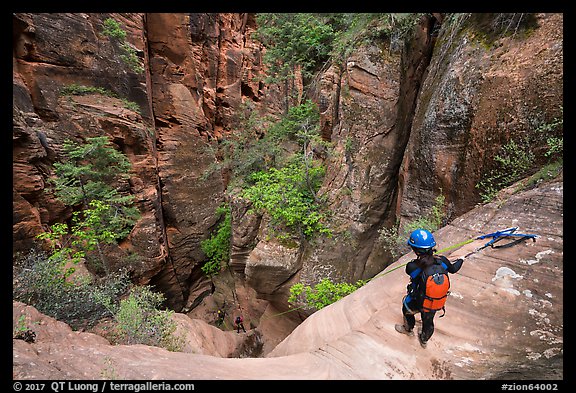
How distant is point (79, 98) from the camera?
27.7 ft

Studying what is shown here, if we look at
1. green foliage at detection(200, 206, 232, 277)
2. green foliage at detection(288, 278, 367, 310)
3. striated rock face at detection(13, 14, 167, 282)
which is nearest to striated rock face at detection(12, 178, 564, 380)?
green foliage at detection(288, 278, 367, 310)

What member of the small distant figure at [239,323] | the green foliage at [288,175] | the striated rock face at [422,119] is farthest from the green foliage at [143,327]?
the small distant figure at [239,323]

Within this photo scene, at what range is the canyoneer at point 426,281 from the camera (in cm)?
235

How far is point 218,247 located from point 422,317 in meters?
12.1

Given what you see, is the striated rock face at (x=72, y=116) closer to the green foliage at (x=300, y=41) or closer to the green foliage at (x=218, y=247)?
the green foliage at (x=218, y=247)

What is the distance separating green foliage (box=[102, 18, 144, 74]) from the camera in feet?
29.5

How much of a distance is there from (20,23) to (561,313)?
14100 mm

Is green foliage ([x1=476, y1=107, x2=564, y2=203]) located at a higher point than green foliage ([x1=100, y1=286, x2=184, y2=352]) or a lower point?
higher

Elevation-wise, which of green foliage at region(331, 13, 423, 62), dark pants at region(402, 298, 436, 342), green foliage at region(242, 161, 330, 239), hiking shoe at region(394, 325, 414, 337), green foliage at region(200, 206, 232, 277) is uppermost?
green foliage at region(331, 13, 423, 62)

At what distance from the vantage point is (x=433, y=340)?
110 inches

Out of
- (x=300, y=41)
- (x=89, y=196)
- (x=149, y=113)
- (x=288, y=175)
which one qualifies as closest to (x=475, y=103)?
(x=288, y=175)

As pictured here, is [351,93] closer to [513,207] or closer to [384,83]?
[384,83]

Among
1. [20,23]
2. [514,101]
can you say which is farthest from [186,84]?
[514,101]

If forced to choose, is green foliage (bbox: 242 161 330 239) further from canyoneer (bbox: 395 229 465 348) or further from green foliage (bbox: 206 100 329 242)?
canyoneer (bbox: 395 229 465 348)
